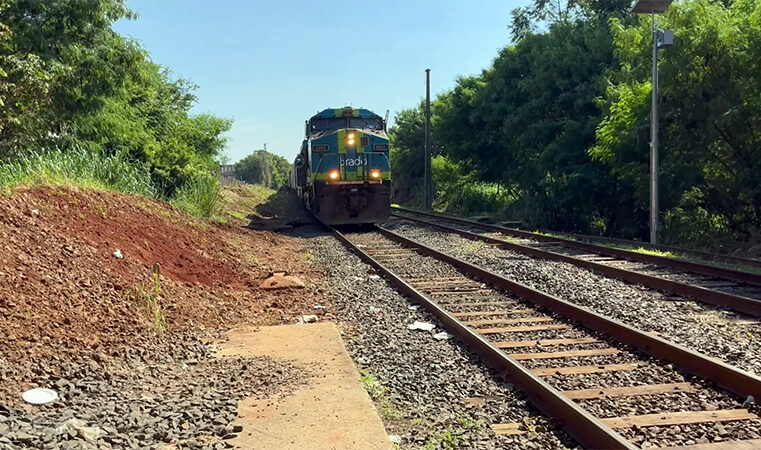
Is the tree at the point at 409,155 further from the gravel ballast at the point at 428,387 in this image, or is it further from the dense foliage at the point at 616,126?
the gravel ballast at the point at 428,387

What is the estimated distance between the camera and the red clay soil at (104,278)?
5051 millimetres

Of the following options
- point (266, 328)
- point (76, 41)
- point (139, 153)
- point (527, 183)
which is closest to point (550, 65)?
point (527, 183)

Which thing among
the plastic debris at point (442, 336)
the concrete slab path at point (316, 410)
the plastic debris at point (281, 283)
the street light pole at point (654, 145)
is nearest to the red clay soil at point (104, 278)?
the plastic debris at point (281, 283)

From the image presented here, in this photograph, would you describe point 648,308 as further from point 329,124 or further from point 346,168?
point 329,124

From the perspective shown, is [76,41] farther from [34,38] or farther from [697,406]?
[697,406]

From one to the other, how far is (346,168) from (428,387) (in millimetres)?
13494

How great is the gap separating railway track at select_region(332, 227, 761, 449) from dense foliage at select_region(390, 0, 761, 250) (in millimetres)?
9726

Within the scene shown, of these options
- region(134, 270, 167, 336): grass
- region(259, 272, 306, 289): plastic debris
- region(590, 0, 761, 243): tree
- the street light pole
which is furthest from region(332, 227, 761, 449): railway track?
region(590, 0, 761, 243): tree

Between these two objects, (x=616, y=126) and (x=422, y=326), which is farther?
(x=616, y=126)

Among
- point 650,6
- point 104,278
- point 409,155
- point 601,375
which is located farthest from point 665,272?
point 409,155

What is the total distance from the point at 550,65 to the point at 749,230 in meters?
10.0

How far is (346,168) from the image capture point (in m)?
17.7

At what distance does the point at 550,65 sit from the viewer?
74.0 ft

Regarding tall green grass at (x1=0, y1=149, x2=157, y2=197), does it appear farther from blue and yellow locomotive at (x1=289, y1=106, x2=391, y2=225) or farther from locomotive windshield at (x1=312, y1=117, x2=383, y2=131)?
locomotive windshield at (x1=312, y1=117, x2=383, y2=131)
